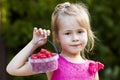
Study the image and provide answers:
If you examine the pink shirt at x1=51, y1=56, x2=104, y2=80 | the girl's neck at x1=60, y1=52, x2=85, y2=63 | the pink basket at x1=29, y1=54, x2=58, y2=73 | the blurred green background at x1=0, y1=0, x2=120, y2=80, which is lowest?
the blurred green background at x1=0, y1=0, x2=120, y2=80

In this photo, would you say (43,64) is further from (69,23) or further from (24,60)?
(69,23)

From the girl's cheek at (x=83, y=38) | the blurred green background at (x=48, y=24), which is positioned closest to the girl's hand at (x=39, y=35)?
the girl's cheek at (x=83, y=38)

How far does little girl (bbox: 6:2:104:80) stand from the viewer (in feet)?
13.6

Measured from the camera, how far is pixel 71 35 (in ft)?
13.8

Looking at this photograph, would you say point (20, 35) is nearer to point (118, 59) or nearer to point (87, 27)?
point (118, 59)

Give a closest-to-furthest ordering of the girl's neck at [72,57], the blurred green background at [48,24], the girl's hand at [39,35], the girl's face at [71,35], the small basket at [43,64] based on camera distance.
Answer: the small basket at [43,64]
the girl's hand at [39,35]
the girl's face at [71,35]
the girl's neck at [72,57]
the blurred green background at [48,24]

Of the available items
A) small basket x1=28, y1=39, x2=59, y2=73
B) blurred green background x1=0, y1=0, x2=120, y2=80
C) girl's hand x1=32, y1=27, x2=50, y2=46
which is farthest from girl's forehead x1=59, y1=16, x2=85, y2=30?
blurred green background x1=0, y1=0, x2=120, y2=80

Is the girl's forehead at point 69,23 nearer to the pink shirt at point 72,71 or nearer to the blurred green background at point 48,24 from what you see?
the pink shirt at point 72,71

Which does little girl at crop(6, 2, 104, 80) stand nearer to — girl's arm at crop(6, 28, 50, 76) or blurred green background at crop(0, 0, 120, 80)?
girl's arm at crop(6, 28, 50, 76)

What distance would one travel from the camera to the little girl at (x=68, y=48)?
13.6 feet

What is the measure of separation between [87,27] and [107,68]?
4641mm

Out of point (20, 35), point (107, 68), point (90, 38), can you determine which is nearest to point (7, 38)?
point (20, 35)

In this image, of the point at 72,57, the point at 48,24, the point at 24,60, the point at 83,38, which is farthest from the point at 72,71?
the point at 48,24

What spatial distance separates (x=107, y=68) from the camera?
8922 mm
